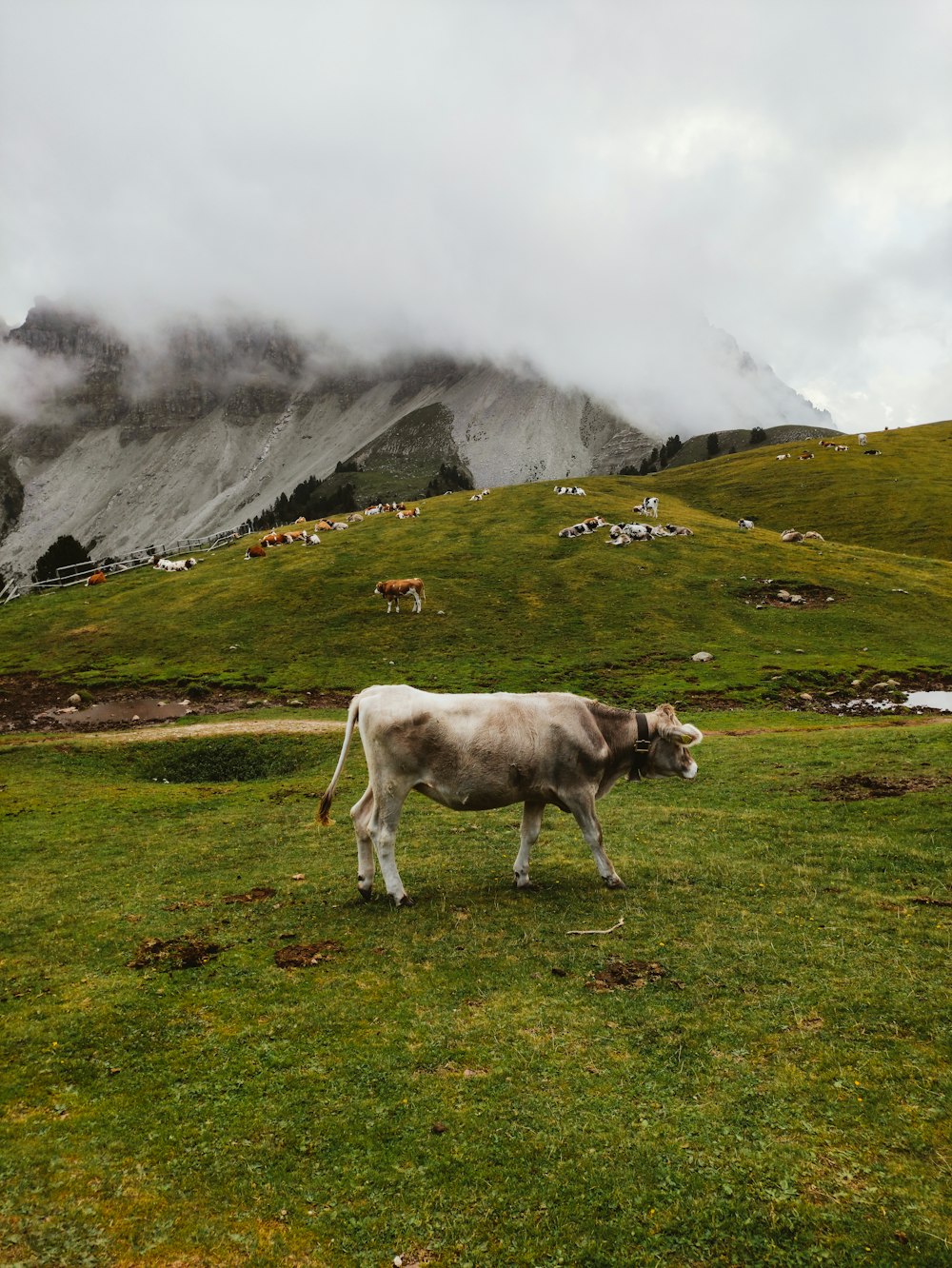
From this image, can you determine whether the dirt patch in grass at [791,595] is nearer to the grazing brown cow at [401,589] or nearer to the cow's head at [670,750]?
the grazing brown cow at [401,589]

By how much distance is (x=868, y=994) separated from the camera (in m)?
8.49

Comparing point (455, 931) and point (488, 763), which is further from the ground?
point (488, 763)

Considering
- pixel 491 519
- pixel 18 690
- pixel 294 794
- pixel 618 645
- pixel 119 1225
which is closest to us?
pixel 119 1225

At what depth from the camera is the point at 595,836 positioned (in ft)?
42.1

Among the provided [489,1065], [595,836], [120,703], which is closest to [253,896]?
[595,836]

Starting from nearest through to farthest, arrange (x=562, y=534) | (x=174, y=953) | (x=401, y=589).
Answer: (x=174, y=953)
(x=401, y=589)
(x=562, y=534)

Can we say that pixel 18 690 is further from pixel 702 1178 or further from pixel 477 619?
pixel 702 1178

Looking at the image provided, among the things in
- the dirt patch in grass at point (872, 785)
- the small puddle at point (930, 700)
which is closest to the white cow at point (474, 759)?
the dirt patch in grass at point (872, 785)

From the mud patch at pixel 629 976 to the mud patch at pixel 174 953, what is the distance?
18.2 ft

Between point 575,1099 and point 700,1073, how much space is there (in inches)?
53.4

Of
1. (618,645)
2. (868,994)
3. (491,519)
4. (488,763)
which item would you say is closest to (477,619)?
(618,645)

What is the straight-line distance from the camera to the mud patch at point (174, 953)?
10.1 metres

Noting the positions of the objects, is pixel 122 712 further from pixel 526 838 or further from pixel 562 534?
pixel 562 534

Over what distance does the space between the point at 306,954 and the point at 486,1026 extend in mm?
3354
